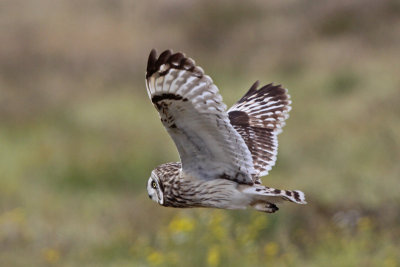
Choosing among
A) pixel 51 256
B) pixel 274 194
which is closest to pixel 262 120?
pixel 274 194

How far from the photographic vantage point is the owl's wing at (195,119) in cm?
415

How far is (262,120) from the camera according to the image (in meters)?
5.72

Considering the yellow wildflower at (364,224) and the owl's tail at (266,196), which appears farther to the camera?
the yellow wildflower at (364,224)

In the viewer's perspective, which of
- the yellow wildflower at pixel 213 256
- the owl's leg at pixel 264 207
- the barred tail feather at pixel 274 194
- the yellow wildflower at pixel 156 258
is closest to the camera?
the barred tail feather at pixel 274 194

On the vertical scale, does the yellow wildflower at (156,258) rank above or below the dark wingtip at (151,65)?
above

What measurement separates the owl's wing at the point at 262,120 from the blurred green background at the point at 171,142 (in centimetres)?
100

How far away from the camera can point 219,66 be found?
591 inches

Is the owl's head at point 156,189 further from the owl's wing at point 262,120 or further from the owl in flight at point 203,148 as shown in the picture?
the owl's wing at point 262,120

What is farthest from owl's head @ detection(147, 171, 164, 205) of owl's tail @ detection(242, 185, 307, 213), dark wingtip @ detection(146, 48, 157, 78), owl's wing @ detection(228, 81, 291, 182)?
dark wingtip @ detection(146, 48, 157, 78)

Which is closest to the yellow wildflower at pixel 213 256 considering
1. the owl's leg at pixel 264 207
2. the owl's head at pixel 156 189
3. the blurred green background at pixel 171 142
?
the blurred green background at pixel 171 142

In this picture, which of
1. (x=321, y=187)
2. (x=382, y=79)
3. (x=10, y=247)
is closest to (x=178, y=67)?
(x=10, y=247)

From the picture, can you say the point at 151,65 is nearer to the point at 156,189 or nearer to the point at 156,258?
the point at 156,189

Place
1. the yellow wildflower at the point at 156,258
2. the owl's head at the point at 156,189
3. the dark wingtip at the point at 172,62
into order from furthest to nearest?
the yellow wildflower at the point at 156,258 < the owl's head at the point at 156,189 < the dark wingtip at the point at 172,62

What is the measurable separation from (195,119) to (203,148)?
30cm
